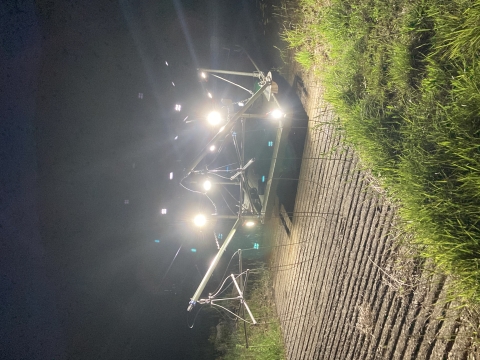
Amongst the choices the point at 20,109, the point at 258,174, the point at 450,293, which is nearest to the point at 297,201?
the point at 258,174

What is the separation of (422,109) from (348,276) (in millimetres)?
1514

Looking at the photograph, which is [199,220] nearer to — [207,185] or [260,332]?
[207,185]

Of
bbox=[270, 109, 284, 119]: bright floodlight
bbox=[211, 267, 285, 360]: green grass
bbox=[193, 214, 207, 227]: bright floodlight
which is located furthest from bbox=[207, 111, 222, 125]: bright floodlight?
bbox=[211, 267, 285, 360]: green grass

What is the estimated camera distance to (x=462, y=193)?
5.92ft

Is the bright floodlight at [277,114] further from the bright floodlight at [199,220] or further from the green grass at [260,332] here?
the green grass at [260,332]

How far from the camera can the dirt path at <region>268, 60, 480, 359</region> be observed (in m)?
2.02

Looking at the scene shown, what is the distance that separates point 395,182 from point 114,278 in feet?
12.0

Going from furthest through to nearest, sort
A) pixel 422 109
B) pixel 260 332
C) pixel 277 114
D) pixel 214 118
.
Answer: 1. pixel 260 332
2. pixel 277 114
3. pixel 214 118
4. pixel 422 109

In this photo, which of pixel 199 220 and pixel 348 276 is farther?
pixel 199 220

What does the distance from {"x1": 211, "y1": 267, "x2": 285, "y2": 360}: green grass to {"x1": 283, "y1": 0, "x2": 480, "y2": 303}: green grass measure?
2.93 meters

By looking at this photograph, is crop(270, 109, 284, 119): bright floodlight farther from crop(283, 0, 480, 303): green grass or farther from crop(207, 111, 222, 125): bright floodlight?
crop(283, 0, 480, 303): green grass

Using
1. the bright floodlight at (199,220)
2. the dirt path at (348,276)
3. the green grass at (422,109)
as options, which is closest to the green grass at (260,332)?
the dirt path at (348,276)

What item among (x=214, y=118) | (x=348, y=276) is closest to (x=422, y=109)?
(x=348, y=276)

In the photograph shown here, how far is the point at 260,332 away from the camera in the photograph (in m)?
4.64
